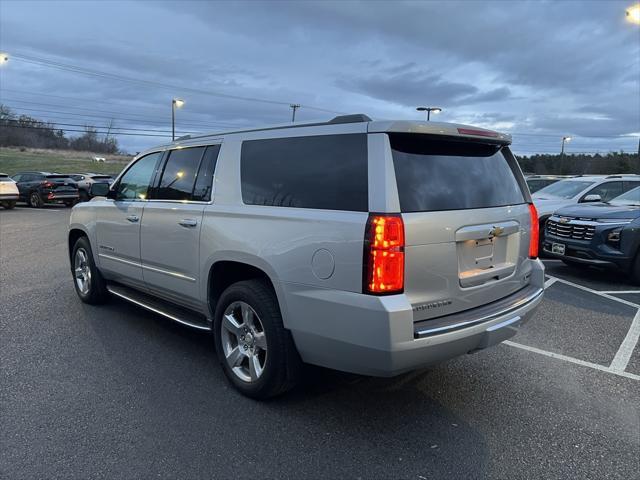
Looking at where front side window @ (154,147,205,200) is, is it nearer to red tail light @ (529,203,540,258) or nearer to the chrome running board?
the chrome running board

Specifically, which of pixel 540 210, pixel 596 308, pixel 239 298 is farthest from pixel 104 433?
pixel 540 210

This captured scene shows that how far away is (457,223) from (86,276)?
466cm

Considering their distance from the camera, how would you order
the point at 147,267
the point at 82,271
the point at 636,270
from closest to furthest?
the point at 147,267, the point at 82,271, the point at 636,270

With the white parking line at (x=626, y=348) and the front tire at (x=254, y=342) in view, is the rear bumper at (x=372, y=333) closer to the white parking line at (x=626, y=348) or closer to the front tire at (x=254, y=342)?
the front tire at (x=254, y=342)

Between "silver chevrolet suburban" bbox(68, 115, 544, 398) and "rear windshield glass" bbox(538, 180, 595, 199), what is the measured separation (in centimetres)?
824

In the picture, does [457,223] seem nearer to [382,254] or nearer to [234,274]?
[382,254]

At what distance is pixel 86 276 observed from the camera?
590cm

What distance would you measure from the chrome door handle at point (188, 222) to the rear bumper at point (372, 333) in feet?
→ 4.05

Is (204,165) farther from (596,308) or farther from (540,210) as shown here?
(540,210)

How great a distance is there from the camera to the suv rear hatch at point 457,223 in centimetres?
289

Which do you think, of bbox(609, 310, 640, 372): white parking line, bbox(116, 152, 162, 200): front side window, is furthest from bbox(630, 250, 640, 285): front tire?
bbox(116, 152, 162, 200): front side window

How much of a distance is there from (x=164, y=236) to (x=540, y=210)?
27.5 feet

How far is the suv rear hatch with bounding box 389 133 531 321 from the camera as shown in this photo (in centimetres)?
289

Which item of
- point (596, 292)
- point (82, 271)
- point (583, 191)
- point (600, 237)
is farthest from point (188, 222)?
point (583, 191)
